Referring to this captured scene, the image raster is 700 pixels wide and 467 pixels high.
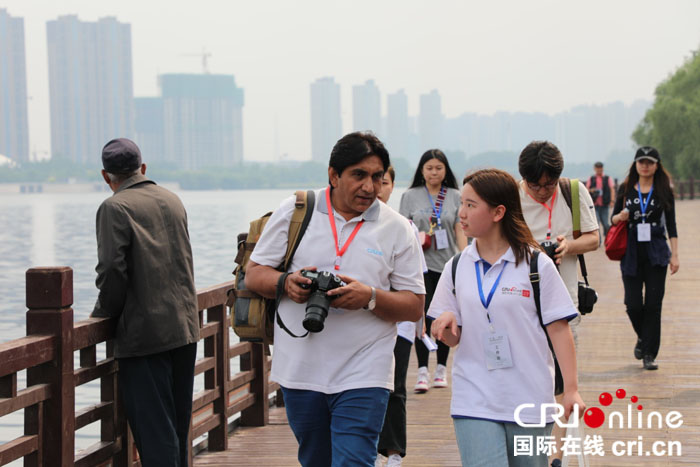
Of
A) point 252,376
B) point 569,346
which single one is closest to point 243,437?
point 252,376

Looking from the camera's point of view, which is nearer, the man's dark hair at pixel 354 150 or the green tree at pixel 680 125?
the man's dark hair at pixel 354 150

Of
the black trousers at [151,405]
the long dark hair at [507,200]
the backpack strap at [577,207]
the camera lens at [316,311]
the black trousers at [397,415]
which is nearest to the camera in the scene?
the camera lens at [316,311]

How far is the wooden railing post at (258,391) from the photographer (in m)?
6.60

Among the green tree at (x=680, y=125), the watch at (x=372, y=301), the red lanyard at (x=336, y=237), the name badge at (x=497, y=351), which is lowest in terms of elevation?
the name badge at (x=497, y=351)

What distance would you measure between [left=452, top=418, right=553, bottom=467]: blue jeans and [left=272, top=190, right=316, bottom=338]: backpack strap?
67cm

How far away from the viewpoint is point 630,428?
6.39 m

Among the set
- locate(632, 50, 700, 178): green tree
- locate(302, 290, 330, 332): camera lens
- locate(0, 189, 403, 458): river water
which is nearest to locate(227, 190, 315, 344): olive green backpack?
locate(302, 290, 330, 332): camera lens

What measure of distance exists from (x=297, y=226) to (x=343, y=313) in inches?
13.9

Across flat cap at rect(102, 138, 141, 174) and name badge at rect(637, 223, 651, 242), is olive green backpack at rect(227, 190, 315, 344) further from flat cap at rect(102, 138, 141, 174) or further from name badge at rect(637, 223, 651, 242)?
name badge at rect(637, 223, 651, 242)

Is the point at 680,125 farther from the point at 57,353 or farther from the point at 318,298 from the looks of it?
the point at 318,298

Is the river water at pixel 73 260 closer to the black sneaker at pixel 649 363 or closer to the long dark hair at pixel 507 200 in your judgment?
the black sneaker at pixel 649 363

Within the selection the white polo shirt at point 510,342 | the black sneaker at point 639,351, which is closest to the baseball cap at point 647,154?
the black sneaker at point 639,351

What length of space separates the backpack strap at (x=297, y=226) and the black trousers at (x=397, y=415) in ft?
5.25

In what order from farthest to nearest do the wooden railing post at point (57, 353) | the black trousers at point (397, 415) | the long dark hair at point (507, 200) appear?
1. the black trousers at point (397, 415)
2. the wooden railing post at point (57, 353)
3. the long dark hair at point (507, 200)
